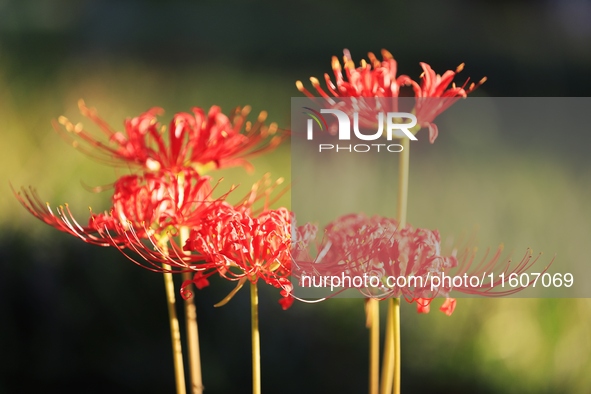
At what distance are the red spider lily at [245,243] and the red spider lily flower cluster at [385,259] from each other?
0.03m

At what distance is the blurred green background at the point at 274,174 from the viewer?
2.81 feet

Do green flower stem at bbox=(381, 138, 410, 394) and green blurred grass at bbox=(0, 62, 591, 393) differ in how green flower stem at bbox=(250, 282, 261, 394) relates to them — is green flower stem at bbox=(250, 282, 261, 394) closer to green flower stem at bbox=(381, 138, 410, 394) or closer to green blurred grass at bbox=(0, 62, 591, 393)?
green flower stem at bbox=(381, 138, 410, 394)

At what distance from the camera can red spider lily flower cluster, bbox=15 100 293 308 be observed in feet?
1.85

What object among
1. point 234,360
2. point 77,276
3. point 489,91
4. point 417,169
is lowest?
point 234,360

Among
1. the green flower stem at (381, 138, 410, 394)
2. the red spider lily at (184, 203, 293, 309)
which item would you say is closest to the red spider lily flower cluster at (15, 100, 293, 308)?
the red spider lily at (184, 203, 293, 309)

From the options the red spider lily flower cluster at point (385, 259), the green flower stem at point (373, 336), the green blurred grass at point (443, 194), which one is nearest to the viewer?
the red spider lily flower cluster at point (385, 259)

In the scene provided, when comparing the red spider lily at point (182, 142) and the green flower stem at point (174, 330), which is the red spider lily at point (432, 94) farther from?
the green flower stem at point (174, 330)

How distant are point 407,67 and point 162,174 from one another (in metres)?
0.40

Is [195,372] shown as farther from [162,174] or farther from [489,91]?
[489,91]

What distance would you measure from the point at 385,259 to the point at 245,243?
132 mm

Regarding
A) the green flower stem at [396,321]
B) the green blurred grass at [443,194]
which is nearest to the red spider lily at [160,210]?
the green flower stem at [396,321]

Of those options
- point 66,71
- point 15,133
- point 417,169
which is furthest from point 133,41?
point 417,169

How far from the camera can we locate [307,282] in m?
0.65

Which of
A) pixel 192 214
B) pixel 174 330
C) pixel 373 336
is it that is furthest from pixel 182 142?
pixel 373 336
